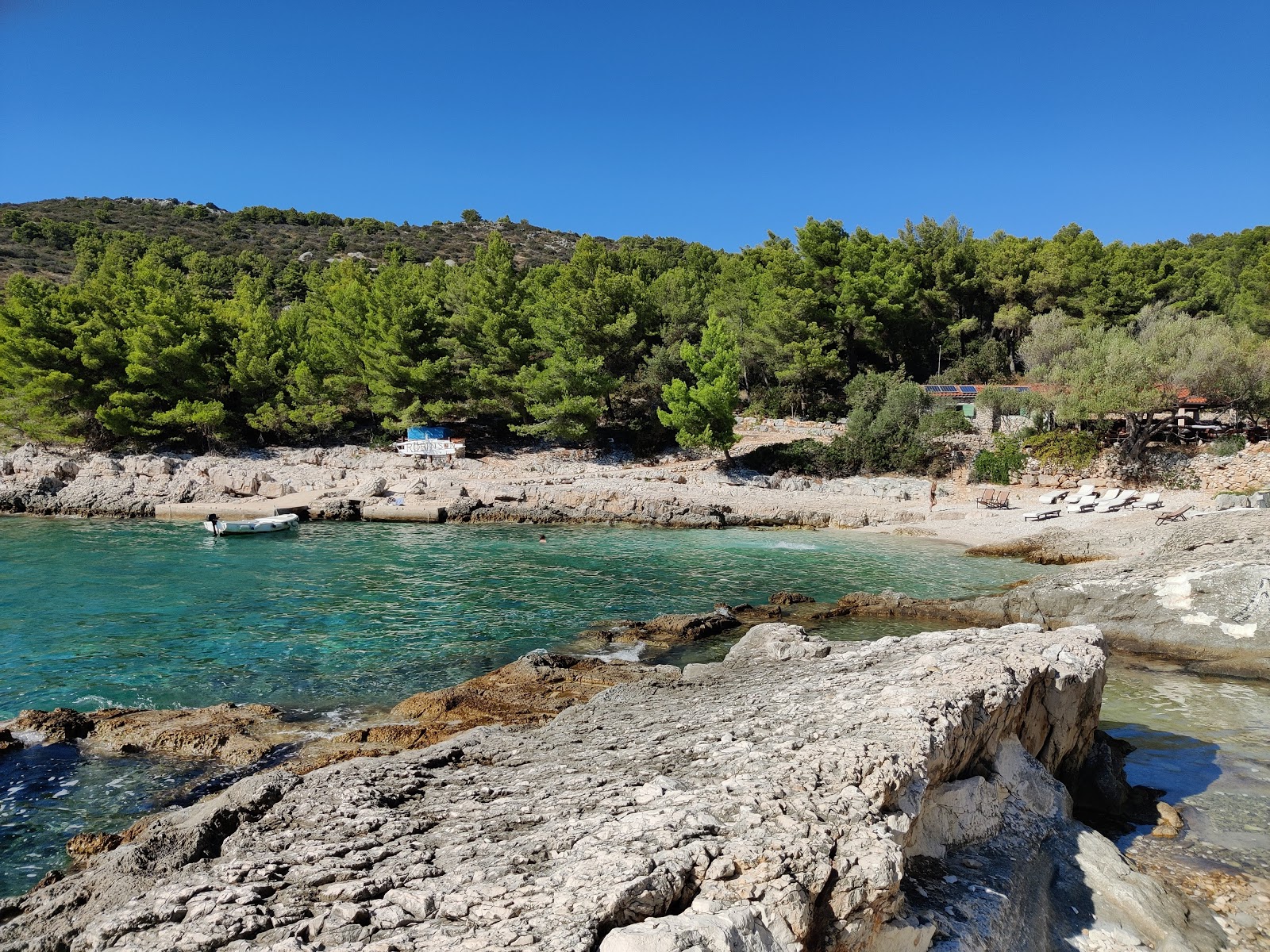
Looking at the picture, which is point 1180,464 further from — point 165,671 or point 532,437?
point 165,671

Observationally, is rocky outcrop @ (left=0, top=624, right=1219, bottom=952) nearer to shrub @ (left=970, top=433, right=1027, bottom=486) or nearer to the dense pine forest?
shrub @ (left=970, top=433, right=1027, bottom=486)

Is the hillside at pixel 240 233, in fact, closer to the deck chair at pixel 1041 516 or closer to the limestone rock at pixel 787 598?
the deck chair at pixel 1041 516

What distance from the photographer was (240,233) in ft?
310

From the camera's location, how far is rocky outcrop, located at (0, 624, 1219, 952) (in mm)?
3453

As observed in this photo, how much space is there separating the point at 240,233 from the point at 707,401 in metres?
87.3

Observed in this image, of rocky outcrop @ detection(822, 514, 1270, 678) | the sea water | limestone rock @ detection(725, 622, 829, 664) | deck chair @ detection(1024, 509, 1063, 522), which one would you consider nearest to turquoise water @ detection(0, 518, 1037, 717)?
the sea water

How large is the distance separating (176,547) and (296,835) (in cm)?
2201

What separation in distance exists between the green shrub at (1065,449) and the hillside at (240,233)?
5874cm

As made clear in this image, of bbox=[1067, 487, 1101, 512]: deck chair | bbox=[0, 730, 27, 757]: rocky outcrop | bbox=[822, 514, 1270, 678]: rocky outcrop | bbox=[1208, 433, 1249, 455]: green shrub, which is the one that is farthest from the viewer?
bbox=[1208, 433, 1249, 455]: green shrub

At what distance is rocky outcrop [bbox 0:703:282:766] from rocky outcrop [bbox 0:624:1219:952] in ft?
8.22

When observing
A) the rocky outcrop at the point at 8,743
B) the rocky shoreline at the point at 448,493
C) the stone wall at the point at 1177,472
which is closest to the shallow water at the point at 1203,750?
the rocky outcrop at the point at 8,743

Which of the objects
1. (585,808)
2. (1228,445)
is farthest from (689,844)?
(1228,445)

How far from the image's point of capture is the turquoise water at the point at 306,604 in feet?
26.5

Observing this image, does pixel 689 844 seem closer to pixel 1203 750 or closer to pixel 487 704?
pixel 487 704
